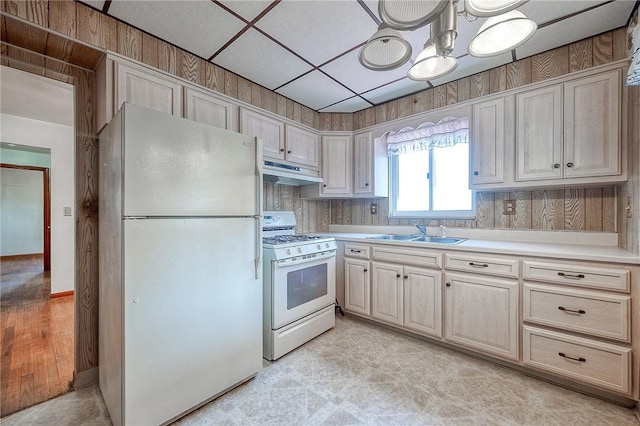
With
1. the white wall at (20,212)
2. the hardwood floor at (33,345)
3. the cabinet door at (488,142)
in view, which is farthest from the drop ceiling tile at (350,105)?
the white wall at (20,212)

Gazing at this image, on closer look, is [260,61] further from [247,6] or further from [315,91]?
[315,91]

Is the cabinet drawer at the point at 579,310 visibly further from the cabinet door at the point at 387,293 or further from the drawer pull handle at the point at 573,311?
the cabinet door at the point at 387,293

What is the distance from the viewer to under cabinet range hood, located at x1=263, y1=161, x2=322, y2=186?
251 cm

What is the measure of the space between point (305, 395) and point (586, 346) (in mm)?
1839

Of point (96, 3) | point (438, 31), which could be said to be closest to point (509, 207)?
point (438, 31)

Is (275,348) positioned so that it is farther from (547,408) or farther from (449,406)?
(547,408)

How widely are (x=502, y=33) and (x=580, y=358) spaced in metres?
2.02

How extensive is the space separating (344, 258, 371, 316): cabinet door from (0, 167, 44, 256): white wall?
294 inches

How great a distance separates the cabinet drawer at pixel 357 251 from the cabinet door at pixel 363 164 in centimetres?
75

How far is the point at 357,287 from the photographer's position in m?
2.81

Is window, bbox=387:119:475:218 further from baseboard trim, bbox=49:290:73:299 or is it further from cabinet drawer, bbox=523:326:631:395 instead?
baseboard trim, bbox=49:290:73:299

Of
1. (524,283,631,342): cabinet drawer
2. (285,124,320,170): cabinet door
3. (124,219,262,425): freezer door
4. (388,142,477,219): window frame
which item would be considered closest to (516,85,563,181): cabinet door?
(388,142,477,219): window frame

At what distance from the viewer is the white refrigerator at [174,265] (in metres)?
1.31

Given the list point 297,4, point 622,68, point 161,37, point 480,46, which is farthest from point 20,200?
point 622,68
